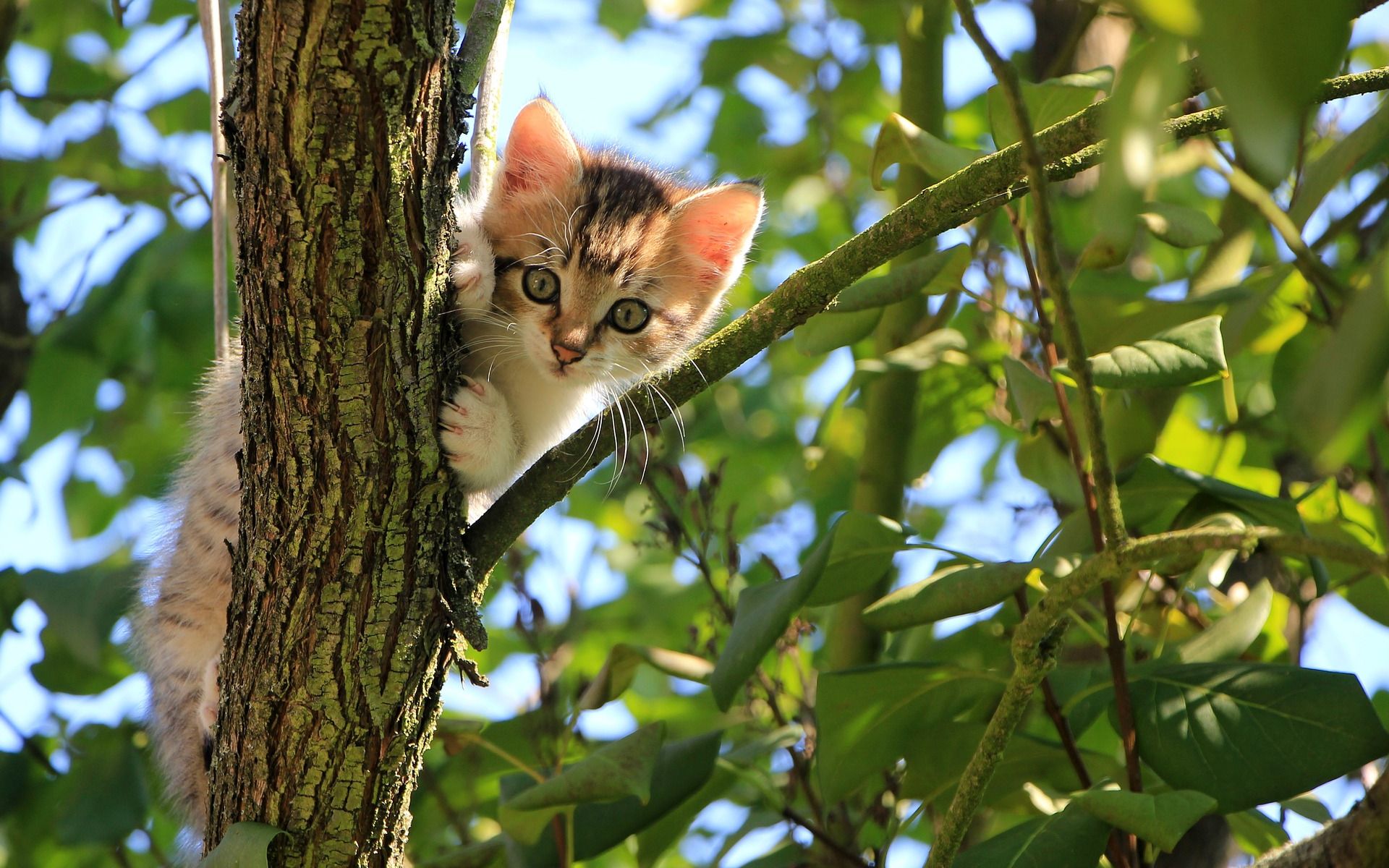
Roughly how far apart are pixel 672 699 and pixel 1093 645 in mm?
1111

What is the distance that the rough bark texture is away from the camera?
4.13 feet

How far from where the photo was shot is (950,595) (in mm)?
1600

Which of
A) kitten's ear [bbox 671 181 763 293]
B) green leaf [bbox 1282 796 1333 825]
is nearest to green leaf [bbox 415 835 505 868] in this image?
green leaf [bbox 1282 796 1333 825]

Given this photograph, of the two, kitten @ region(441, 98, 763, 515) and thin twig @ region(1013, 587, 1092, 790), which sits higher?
kitten @ region(441, 98, 763, 515)

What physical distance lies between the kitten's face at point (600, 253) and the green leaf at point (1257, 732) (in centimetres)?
129

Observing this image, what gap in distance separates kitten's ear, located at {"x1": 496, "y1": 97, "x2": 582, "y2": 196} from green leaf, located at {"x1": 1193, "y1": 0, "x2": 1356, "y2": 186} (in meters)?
2.18

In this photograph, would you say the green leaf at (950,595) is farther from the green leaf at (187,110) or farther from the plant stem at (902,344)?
the green leaf at (187,110)

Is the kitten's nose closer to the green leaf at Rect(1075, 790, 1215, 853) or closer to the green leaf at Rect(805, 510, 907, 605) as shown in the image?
the green leaf at Rect(805, 510, 907, 605)

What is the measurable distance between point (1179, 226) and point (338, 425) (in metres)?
1.22

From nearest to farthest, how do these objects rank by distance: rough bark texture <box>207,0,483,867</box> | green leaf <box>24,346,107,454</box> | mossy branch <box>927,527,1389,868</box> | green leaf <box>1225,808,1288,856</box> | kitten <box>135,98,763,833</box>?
mossy branch <box>927,527,1389,868</box> → rough bark texture <box>207,0,483,867</box> → green leaf <box>1225,808,1288,856</box> → kitten <box>135,98,763,833</box> → green leaf <box>24,346,107,454</box>

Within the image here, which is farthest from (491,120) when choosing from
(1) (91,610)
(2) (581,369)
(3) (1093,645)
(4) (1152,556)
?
(3) (1093,645)

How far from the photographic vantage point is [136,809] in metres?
2.26

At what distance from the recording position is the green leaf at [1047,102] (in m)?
1.73

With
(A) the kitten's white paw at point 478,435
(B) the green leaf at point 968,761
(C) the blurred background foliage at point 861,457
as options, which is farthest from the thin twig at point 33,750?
(B) the green leaf at point 968,761
